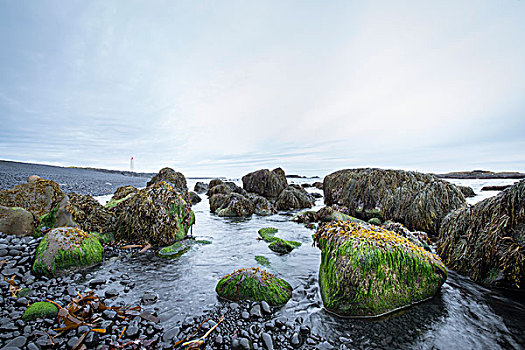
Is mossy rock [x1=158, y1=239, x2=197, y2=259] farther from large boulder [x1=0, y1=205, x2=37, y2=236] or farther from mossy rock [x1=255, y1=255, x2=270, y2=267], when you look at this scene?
large boulder [x1=0, y1=205, x2=37, y2=236]

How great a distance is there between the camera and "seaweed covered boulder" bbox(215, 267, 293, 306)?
359 cm

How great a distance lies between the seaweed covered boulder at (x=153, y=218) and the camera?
6531 millimetres

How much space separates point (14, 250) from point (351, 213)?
40.3ft

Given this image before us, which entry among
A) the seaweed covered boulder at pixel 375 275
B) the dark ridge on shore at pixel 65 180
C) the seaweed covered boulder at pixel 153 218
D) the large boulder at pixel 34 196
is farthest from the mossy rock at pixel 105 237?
the dark ridge on shore at pixel 65 180

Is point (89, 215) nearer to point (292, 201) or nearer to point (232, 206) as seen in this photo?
point (232, 206)

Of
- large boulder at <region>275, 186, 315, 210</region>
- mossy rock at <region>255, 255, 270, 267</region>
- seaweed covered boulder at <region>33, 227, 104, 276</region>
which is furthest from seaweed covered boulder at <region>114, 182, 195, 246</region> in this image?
large boulder at <region>275, 186, 315, 210</region>

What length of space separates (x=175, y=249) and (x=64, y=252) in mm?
2446

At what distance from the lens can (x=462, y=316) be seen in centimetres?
323

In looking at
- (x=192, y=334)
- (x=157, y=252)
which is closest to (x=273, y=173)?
(x=157, y=252)

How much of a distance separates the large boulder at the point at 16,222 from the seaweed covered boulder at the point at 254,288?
4855 millimetres

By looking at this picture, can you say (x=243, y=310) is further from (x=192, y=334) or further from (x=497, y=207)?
(x=497, y=207)

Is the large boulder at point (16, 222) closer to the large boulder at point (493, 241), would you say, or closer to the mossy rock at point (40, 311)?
the mossy rock at point (40, 311)

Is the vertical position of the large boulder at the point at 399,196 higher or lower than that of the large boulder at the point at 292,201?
higher

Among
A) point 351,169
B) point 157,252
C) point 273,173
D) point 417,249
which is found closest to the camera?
point 417,249
